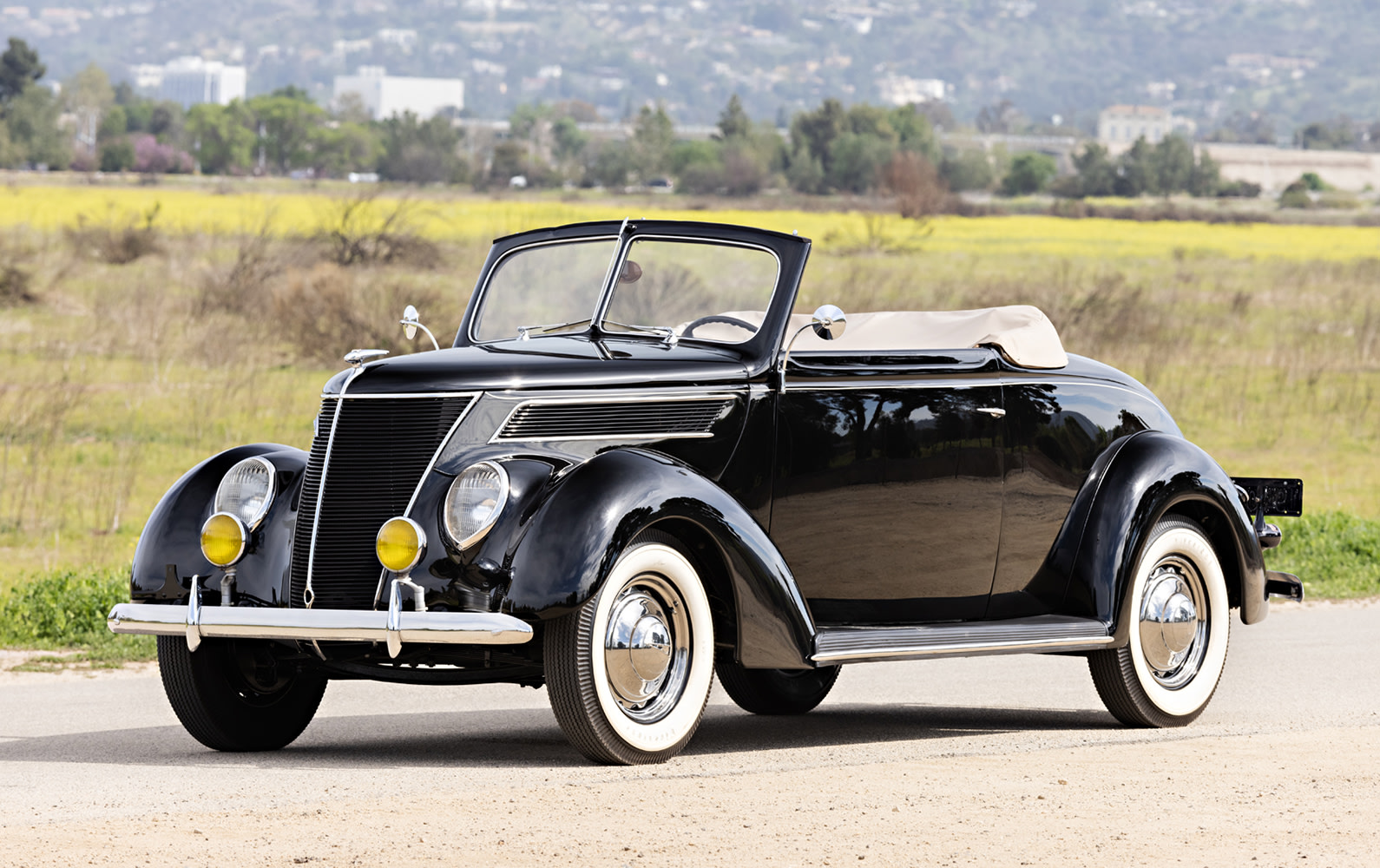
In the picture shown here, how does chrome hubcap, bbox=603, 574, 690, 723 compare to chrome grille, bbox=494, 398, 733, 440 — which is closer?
chrome hubcap, bbox=603, 574, 690, 723

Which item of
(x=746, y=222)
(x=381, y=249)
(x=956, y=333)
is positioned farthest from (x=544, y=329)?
(x=746, y=222)

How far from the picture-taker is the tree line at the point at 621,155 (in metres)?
93.9

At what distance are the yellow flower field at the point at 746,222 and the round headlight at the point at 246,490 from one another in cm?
3830

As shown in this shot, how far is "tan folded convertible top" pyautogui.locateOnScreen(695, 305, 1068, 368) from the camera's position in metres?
8.19

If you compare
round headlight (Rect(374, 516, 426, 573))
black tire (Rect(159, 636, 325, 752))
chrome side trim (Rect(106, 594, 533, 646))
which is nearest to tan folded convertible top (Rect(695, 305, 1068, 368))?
round headlight (Rect(374, 516, 426, 573))

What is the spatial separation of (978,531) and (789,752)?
136 cm

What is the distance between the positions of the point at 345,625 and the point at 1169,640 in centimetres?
387

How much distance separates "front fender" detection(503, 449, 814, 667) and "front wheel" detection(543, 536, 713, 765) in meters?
0.12

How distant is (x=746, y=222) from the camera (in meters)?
63.2

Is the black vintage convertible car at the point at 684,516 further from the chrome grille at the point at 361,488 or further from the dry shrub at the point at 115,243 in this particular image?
the dry shrub at the point at 115,243

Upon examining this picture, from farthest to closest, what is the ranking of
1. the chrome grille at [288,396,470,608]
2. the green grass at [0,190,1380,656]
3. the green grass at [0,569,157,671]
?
the green grass at [0,190,1380,656] → the green grass at [0,569,157,671] → the chrome grille at [288,396,470,608]

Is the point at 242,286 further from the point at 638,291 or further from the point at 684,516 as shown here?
the point at 684,516

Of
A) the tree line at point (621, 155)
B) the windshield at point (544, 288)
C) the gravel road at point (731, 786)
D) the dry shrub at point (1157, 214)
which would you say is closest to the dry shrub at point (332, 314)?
the windshield at point (544, 288)

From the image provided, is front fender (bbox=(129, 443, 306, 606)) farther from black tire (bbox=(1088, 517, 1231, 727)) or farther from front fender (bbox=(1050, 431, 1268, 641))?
black tire (bbox=(1088, 517, 1231, 727))
